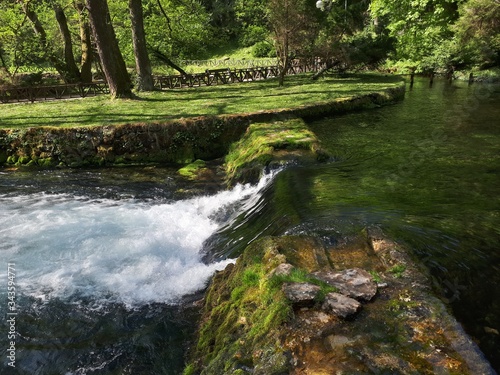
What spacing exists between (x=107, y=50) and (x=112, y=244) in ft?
36.5

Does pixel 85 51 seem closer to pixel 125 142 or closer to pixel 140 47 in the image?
pixel 140 47

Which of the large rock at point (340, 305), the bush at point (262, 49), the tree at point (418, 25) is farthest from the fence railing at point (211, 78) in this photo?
the bush at point (262, 49)

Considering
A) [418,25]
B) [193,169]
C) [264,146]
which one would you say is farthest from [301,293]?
[418,25]

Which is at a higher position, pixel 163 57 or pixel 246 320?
pixel 163 57

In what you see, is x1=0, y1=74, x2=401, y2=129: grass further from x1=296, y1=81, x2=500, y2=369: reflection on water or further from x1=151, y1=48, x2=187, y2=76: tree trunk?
x1=151, y1=48, x2=187, y2=76: tree trunk

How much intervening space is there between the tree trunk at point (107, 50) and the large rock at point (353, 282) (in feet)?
47.9

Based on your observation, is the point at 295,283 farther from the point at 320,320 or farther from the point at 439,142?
the point at 439,142

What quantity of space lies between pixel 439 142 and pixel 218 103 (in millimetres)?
8496

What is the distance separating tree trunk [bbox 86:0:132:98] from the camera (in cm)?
1472

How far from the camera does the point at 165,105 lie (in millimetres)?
15570

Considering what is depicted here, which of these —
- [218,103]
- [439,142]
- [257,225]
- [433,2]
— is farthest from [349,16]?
[257,225]

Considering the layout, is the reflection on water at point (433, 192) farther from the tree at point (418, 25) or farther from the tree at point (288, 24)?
the tree at point (418, 25)

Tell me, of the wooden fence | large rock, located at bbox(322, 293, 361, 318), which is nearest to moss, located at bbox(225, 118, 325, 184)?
large rock, located at bbox(322, 293, 361, 318)

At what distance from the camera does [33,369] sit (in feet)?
14.9
